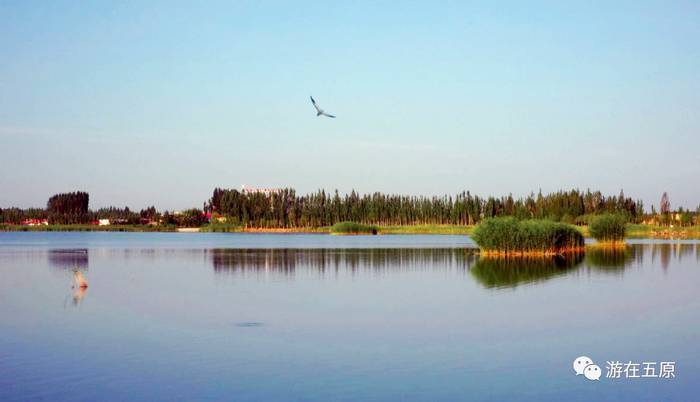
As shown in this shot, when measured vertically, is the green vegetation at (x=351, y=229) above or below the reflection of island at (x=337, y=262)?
above

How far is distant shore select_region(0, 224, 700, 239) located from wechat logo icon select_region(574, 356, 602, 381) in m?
52.7

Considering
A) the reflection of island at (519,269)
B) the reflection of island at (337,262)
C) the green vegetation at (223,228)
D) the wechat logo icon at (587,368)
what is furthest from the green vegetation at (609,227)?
the green vegetation at (223,228)

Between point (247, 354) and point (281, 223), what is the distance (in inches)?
Answer: 4599

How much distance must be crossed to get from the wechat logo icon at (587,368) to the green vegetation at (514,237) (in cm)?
2678

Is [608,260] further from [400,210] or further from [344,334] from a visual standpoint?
[400,210]

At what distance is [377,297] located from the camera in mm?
23922

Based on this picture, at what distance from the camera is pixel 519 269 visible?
3359cm

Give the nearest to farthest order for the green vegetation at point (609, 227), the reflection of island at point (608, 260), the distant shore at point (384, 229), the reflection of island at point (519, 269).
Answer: the reflection of island at point (519, 269) < the reflection of island at point (608, 260) < the green vegetation at point (609, 227) < the distant shore at point (384, 229)

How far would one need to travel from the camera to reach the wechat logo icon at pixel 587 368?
42.4 ft

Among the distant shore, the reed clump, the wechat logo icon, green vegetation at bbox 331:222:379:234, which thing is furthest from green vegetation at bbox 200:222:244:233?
the wechat logo icon

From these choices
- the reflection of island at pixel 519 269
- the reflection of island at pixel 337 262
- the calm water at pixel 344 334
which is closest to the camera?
the calm water at pixel 344 334

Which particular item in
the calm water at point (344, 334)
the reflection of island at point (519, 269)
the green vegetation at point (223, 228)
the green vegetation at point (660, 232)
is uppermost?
the green vegetation at point (223, 228)

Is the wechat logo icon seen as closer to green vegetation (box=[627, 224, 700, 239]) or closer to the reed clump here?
the reed clump

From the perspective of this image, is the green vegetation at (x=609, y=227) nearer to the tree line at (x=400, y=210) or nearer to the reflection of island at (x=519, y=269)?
the reflection of island at (x=519, y=269)
